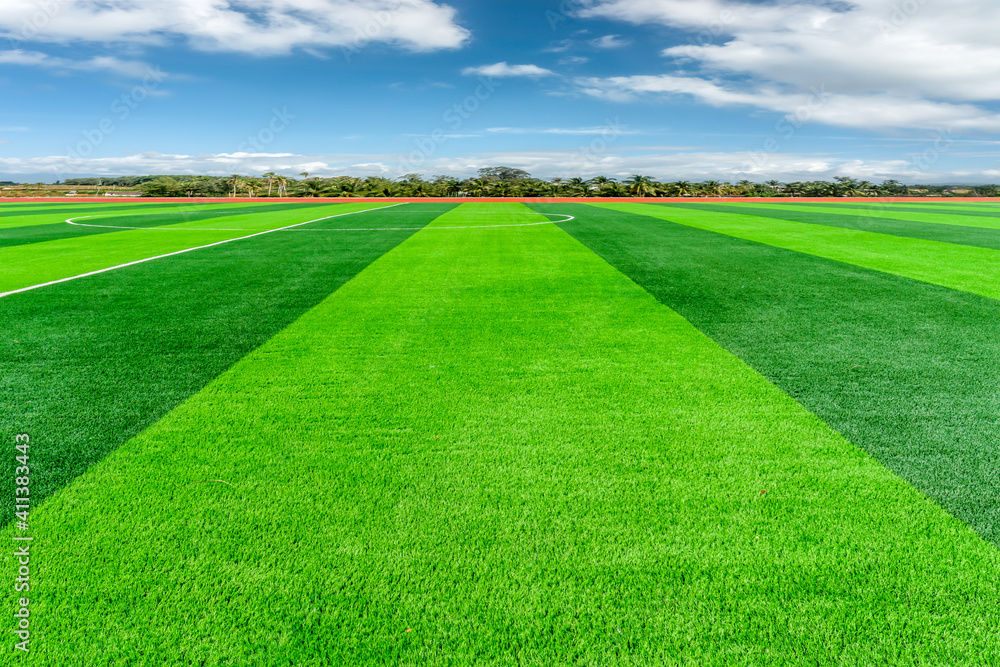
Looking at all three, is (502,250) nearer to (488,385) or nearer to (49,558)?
(488,385)

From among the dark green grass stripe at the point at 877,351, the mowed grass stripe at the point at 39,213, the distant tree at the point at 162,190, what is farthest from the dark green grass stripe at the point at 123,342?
the distant tree at the point at 162,190

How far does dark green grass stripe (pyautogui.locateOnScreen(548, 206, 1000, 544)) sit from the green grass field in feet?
0.10

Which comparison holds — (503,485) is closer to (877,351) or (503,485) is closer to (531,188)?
(877,351)

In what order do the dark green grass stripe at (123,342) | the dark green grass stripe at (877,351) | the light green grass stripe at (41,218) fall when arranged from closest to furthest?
the dark green grass stripe at (877,351)
the dark green grass stripe at (123,342)
the light green grass stripe at (41,218)

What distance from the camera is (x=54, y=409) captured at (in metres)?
3.71

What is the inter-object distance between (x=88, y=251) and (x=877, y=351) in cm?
1383

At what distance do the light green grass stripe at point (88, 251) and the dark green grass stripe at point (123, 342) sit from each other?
95 centimetres

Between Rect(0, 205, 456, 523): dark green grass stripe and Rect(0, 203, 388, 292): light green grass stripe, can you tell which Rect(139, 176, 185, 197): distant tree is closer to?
Rect(0, 203, 388, 292): light green grass stripe

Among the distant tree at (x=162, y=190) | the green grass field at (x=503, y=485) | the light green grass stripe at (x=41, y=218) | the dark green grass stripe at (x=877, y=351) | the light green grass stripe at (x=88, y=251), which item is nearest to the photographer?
the green grass field at (x=503, y=485)

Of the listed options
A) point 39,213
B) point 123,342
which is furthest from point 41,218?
point 123,342

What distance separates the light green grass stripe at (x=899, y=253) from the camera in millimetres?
8773

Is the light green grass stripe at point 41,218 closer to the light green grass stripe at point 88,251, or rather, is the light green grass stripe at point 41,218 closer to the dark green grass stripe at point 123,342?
the light green grass stripe at point 88,251

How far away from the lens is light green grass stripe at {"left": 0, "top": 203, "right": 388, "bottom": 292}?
29.6 ft

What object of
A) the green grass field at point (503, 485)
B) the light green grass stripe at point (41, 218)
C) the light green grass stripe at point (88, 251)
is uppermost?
the light green grass stripe at point (41, 218)
